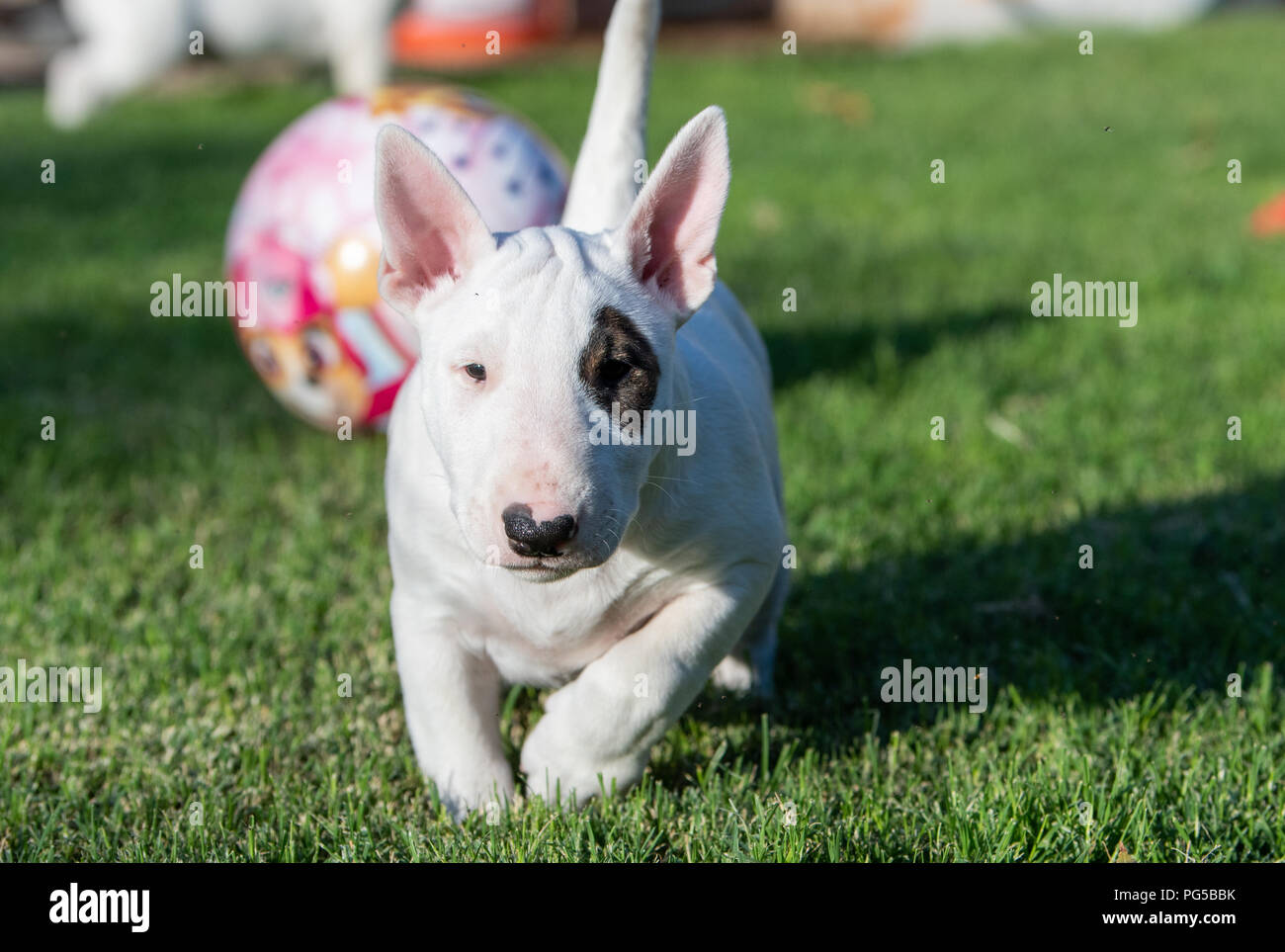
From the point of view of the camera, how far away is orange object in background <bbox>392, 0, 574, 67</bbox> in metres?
16.1

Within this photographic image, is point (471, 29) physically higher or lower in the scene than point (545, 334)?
higher

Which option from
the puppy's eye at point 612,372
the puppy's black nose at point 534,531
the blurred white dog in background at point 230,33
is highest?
the blurred white dog in background at point 230,33

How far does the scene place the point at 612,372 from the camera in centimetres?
243

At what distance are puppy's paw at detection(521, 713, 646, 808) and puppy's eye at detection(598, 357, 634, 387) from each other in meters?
0.70

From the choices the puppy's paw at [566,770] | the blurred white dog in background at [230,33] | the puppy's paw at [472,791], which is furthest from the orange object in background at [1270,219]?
the puppy's paw at [472,791]

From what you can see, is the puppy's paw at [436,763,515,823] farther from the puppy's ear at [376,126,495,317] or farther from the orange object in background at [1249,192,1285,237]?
the orange object in background at [1249,192,1285,237]

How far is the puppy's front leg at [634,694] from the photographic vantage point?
267 centimetres

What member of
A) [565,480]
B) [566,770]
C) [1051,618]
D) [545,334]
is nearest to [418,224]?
[545,334]

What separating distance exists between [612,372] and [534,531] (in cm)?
35

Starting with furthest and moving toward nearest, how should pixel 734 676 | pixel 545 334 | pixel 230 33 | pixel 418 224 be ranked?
pixel 230 33 → pixel 734 676 → pixel 418 224 → pixel 545 334

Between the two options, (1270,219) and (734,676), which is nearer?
(734,676)

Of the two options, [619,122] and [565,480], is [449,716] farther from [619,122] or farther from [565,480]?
[619,122]

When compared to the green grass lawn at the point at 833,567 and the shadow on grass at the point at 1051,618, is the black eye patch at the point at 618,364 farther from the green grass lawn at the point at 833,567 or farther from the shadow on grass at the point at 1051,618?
the shadow on grass at the point at 1051,618

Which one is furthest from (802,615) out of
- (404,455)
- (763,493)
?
(404,455)
